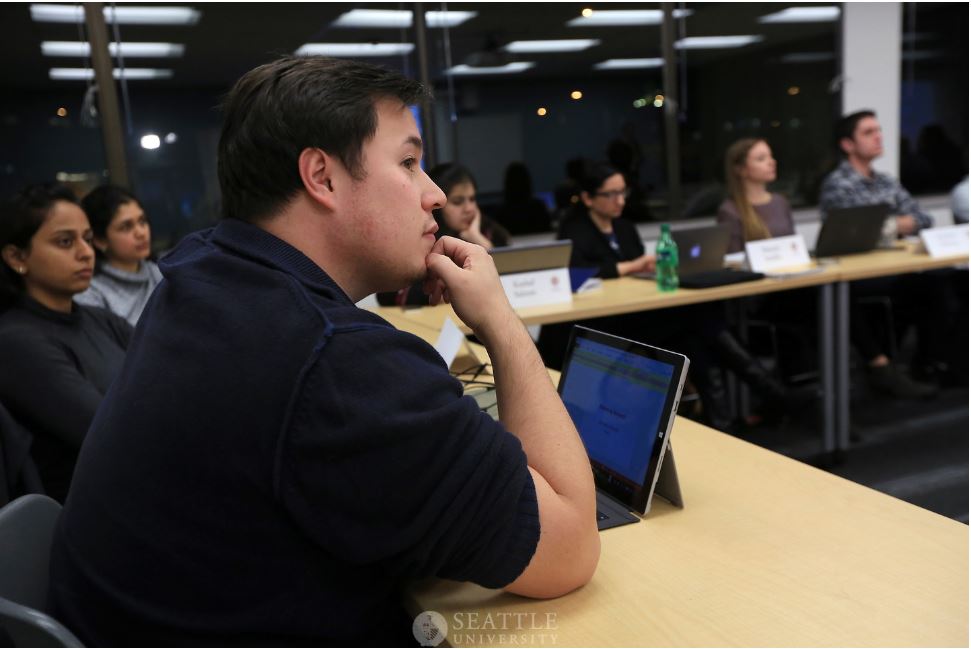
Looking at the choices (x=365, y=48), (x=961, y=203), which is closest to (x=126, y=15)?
(x=365, y=48)

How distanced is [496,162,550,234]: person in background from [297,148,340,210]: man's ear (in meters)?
4.30

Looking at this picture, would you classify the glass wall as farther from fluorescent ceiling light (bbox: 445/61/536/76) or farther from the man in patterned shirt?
the man in patterned shirt

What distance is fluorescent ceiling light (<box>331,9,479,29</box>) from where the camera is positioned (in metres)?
4.74

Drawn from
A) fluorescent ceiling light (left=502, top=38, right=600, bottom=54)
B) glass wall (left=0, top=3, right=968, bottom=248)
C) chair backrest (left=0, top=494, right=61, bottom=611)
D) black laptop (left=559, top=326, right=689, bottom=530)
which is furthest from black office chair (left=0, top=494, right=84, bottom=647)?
fluorescent ceiling light (left=502, top=38, right=600, bottom=54)

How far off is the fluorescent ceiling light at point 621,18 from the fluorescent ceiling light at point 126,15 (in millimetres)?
2393

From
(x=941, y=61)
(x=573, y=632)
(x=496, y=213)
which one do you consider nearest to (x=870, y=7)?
(x=941, y=61)

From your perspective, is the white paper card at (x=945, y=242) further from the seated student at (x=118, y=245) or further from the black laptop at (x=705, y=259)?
the seated student at (x=118, y=245)

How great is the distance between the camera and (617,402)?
122 centimetres

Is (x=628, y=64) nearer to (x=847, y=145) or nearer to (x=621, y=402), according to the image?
(x=847, y=145)

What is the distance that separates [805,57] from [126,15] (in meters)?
4.55

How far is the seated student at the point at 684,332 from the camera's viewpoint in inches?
130

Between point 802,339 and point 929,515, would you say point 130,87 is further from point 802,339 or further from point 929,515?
point 929,515

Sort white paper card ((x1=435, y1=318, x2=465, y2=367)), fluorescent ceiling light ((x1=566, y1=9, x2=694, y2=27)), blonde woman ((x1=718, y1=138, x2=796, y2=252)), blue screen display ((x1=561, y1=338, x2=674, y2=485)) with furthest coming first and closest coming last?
fluorescent ceiling light ((x1=566, y1=9, x2=694, y2=27)) → blonde woman ((x1=718, y1=138, x2=796, y2=252)) → white paper card ((x1=435, y1=318, x2=465, y2=367)) → blue screen display ((x1=561, y1=338, x2=674, y2=485))

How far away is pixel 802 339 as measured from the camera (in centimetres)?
370
